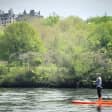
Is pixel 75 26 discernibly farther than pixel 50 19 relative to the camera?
No

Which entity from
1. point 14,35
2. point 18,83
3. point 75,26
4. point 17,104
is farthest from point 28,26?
point 17,104

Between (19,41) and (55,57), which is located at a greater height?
(19,41)

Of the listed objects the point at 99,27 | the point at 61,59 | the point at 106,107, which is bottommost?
the point at 106,107

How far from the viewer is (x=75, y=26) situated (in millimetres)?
110000

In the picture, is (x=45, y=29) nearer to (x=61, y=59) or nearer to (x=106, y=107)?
(x=61, y=59)

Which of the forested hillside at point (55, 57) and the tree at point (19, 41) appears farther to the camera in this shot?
the tree at point (19, 41)

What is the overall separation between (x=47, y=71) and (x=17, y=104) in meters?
40.4

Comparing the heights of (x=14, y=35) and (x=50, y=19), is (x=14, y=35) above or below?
below

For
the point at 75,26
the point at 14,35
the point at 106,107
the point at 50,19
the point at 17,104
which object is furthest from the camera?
the point at 50,19

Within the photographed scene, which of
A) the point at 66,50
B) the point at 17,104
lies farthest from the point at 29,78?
→ the point at 17,104

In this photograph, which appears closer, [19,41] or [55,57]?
[55,57]

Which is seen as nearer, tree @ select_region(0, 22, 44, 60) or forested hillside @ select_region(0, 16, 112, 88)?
forested hillside @ select_region(0, 16, 112, 88)

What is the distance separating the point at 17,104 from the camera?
152 ft

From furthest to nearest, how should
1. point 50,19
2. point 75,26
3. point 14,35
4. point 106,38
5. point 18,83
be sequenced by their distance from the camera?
point 50,19, point 75,26, point 14,35, point 106,38, point 18,83
